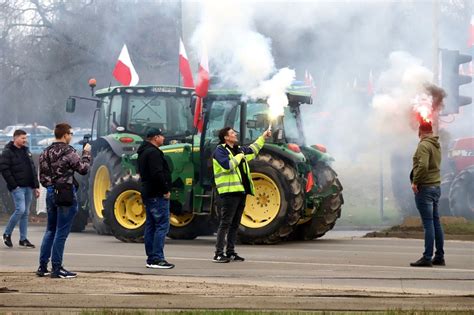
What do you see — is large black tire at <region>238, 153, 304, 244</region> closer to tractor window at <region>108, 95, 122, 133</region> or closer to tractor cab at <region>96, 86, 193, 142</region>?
tractor cab at <region>96, 86, 193, 142</region>

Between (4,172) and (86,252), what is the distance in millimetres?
2083

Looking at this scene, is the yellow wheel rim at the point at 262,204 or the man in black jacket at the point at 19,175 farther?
the yellow wheel rim at the point at 262,204

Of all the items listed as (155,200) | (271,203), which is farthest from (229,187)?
(271,203)

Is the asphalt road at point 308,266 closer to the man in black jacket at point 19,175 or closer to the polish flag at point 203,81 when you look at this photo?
the man in black jacket at point 19,175

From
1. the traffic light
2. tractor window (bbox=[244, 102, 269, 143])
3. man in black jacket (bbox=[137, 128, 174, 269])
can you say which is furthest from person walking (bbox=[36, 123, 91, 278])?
the traffic light

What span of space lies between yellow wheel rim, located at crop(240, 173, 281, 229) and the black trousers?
10.2ft

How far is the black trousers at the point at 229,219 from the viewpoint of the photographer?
48.5 feet

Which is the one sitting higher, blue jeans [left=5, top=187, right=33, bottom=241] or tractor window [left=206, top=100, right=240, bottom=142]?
tractor window [left=206, top=100, right=240, bottom=142]

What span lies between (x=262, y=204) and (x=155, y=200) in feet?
14.6

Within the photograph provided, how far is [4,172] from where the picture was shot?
17688 millimetres

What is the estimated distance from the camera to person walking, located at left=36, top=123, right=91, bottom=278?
13.0m

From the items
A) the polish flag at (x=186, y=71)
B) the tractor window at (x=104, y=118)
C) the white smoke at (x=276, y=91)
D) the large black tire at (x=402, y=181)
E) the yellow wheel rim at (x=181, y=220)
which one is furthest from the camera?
the large black tire at (x=402, y=181)

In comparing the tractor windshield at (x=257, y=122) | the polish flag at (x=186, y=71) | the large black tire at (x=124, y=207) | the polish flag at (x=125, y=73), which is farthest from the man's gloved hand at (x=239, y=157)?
the polish flag at (x=125, y=73)

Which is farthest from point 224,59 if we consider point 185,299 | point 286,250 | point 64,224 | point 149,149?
point 185,299
